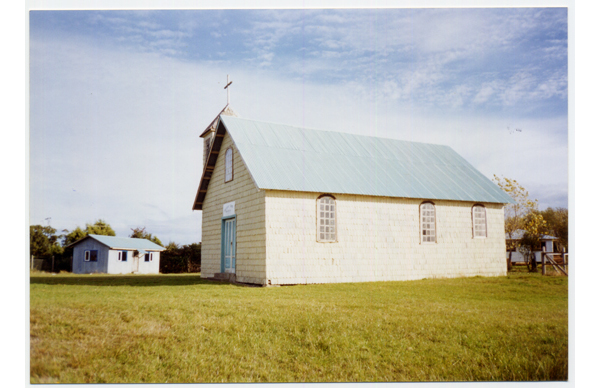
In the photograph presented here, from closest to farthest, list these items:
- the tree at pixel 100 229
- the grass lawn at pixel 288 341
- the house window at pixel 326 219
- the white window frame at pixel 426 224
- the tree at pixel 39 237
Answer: the grass lawn at pixel 288 341 < the tree at pixel 39 237 < the house window at pixel 326 219 < the white window frame at pixel 426 224 < the tree at pixel 100 229

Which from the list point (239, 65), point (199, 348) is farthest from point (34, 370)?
point (239, 65)

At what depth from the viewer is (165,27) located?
1066 centimetres

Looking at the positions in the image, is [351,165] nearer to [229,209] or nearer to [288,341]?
[229,209]

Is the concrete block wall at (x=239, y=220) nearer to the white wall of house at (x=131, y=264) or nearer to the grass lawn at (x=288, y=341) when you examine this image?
the grass lawn at (x=288, y=341)

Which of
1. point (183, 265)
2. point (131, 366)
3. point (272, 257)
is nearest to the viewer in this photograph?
point (131, 366)

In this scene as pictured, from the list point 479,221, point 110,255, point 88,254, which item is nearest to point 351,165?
point 479,221

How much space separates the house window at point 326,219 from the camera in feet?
57.0

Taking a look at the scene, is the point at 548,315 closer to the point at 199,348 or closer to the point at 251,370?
the point at 251,370

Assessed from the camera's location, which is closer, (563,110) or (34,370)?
(34,370)

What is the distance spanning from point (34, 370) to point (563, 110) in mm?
10889

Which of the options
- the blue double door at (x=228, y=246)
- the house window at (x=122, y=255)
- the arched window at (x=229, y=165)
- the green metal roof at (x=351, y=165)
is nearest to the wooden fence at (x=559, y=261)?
the green metal roof at (x=351, y=165)

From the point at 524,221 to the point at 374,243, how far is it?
1367cm

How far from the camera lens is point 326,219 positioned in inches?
690

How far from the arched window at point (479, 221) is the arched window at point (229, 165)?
10451mm
